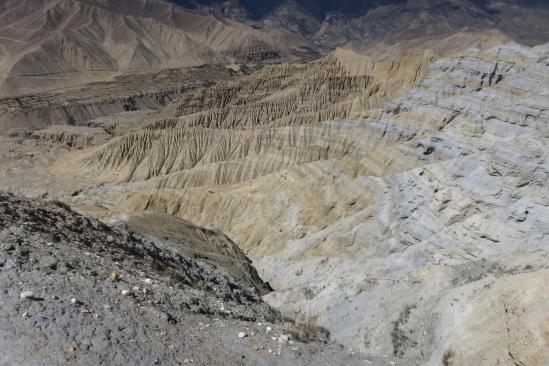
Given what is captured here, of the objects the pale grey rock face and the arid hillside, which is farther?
the pale grey rock face

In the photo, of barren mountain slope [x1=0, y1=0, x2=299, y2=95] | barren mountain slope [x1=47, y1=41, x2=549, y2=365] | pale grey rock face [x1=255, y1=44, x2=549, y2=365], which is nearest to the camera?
pale grey rock face [x1=255, y1=44, x2=549, y2=365]

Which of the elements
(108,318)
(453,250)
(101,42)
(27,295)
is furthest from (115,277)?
(101,42)

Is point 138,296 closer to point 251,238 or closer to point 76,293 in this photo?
point 76,293

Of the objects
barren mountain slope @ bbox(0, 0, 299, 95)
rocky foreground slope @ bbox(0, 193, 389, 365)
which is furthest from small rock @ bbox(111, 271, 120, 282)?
barren mountain slope @ bbox(0, 0, 299, 95)

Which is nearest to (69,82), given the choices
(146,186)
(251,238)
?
(146,186)

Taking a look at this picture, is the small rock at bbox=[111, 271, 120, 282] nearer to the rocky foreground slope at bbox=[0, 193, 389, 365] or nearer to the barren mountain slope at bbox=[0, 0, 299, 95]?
the rocky foreground slope at bbox=[0, 193, 389, 365]
